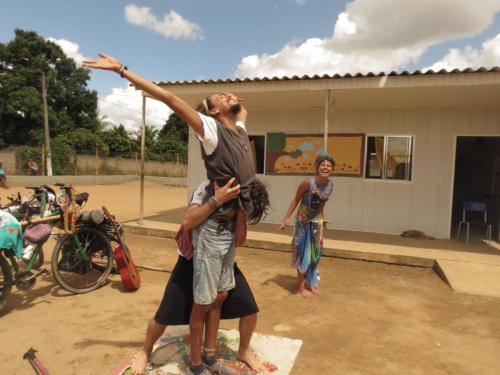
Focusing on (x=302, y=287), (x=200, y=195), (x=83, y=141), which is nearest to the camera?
(x=200, y=195)

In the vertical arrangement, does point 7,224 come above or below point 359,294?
above

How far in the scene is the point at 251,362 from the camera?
254cm

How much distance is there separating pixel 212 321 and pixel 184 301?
22cm

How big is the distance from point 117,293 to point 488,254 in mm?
5808

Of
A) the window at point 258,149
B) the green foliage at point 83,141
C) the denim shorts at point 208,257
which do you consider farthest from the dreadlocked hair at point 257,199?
the green foliage at point 83,141

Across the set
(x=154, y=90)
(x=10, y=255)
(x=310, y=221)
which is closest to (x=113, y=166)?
(x=10, y=255)

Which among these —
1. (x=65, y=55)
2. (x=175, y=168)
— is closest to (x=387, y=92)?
(x=175, y=168)

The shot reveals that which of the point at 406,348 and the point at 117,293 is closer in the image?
the point at 406,348

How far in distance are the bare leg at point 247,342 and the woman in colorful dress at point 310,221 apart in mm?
1589

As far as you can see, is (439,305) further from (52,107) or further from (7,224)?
(52,107)

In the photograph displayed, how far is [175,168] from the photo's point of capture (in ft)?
90.2

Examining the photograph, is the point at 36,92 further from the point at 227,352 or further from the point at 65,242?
the point at 227,352

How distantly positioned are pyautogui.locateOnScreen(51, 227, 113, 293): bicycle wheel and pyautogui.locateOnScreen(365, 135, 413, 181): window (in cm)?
558

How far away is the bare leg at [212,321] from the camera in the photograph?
233cm
